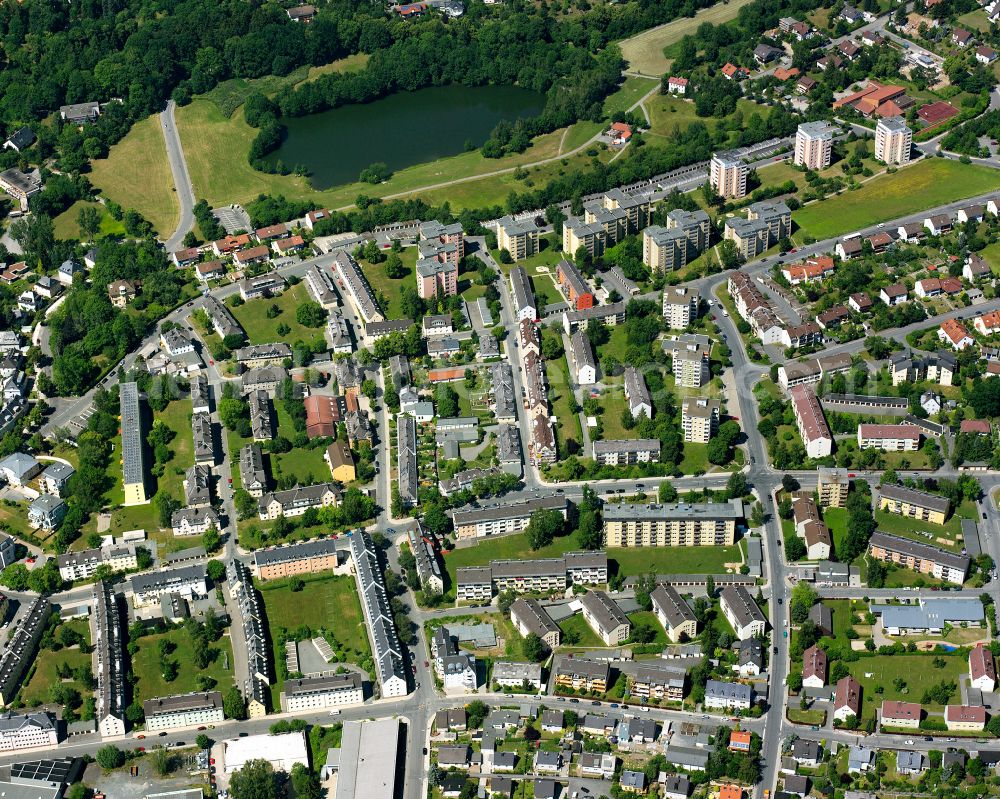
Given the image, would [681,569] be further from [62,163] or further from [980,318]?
[62,163]

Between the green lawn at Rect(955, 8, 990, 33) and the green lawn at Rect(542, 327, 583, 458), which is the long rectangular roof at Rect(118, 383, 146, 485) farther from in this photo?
the green lawn at Rect(955, 8, 990, 33)

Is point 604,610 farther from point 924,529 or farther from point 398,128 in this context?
point 398,128

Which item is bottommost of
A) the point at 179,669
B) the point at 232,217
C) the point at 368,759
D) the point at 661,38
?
the point at 368,759

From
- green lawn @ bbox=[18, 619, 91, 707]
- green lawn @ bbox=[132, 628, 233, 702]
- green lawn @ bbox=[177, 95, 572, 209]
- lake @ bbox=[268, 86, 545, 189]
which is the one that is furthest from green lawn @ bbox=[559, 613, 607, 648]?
lake @ bbox=[268, 86, 545, 189]

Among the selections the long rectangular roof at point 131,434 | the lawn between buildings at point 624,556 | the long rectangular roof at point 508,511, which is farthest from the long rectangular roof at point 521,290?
the long rectangular roof at point 131,434

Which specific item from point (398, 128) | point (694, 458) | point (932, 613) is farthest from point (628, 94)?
point (932, 613)
